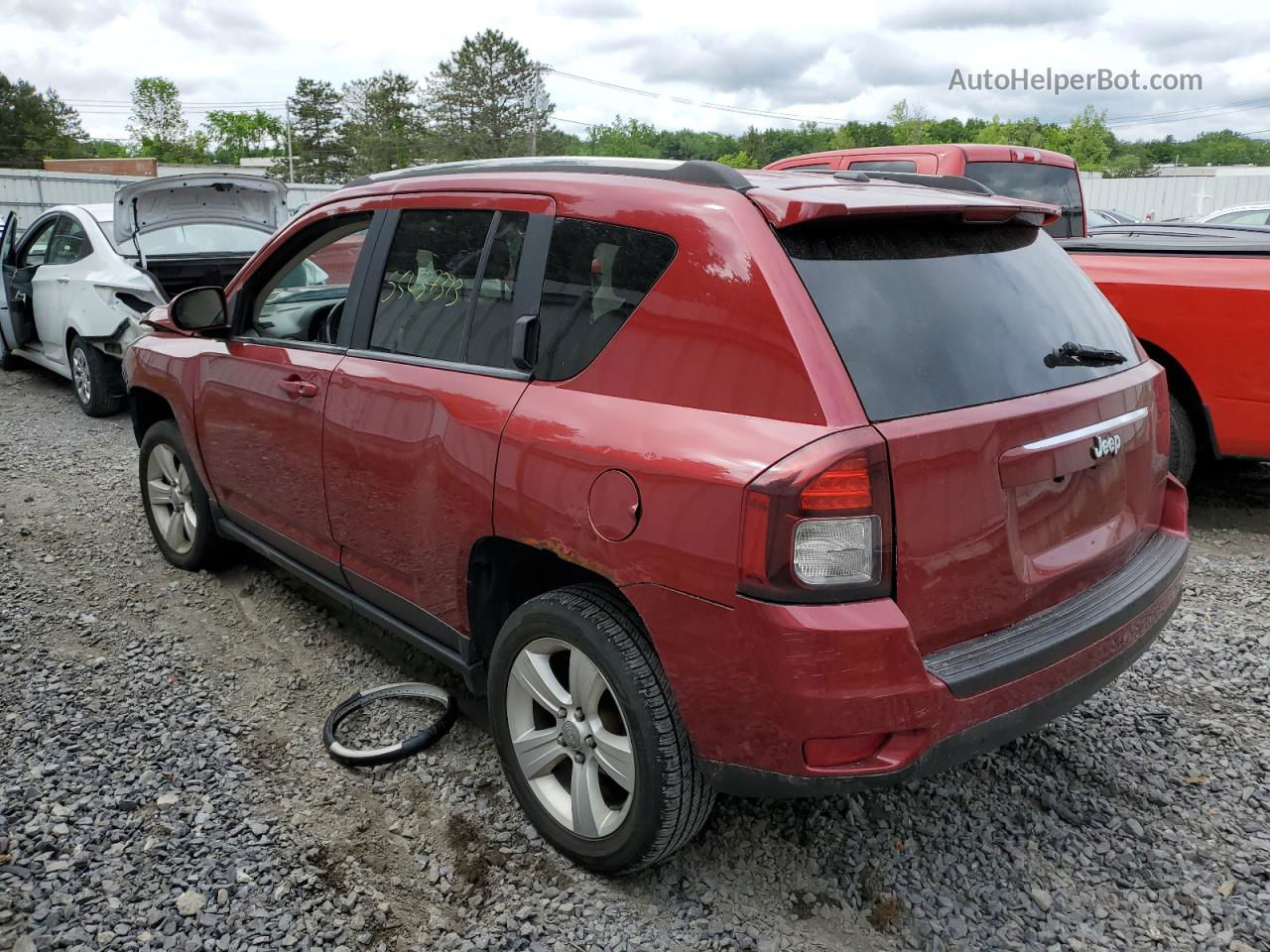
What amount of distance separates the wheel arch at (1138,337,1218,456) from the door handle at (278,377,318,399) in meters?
4.24

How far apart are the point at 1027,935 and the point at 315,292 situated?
336 centimetres

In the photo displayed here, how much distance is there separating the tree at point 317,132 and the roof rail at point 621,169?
272ft

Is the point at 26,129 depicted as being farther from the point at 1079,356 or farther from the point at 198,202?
the point at 1079,356

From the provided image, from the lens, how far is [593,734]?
2.58m

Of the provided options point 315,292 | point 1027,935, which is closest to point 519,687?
point 1027,935

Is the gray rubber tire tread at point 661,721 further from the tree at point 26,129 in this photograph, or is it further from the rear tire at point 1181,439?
the tree at point 26,129

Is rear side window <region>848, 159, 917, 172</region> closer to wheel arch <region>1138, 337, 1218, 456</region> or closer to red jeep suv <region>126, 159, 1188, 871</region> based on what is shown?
wheel arch <region>1138, 337, 1218, 456</region>

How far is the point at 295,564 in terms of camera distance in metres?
3.89

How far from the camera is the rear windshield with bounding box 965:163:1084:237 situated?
769 cm

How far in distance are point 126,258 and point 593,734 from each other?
7.12 m

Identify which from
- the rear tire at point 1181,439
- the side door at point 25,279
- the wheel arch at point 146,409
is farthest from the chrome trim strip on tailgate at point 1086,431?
the side door at point 25,279

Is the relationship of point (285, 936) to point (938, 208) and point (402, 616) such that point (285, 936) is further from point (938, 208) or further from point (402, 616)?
point (938, 208)

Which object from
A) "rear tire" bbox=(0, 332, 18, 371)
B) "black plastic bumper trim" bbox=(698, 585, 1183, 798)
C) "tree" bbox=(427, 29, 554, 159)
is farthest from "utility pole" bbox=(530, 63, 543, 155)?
"black plastic bumper trim" bbox=(698, 585, 1183, 798)

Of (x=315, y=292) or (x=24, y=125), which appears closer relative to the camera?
(x=315, y=292)
